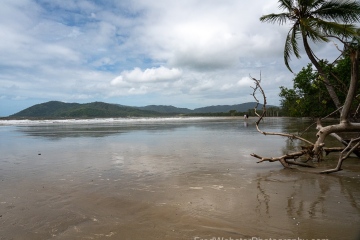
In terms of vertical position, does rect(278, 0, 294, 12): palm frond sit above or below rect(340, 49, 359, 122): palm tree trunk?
above

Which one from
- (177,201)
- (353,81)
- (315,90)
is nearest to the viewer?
(177,201)

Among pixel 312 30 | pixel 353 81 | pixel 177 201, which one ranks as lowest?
pixel 177 201

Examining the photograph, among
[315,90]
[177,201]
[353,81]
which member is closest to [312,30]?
[353,81]

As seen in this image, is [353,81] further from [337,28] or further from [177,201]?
[177,201]

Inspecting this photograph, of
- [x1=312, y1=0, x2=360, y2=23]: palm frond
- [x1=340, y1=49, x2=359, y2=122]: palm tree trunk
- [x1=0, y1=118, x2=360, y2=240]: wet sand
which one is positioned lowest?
[x1=0, y1=118, x2=360, y2=240]: wet sand

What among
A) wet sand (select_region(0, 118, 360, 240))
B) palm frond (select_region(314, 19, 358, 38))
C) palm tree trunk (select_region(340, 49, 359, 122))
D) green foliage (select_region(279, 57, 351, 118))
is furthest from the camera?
green foliage (select_region(279, 57, 351, 118))

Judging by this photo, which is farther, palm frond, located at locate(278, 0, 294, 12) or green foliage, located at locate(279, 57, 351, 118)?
green foliage, located at locate(279, 57, 351, 118)

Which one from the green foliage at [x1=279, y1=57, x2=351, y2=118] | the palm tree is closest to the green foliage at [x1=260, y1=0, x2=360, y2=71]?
the palm tree

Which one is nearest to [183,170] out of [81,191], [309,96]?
[81,191]

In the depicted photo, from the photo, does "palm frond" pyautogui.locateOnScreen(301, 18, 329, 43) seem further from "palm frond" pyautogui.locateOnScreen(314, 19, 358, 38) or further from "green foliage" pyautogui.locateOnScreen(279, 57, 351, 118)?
"green foliage" pyautogui.locateOnScreen(279, 57, 351, 118)

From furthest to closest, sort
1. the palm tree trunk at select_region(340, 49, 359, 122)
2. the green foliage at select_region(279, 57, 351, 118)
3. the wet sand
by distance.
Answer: the green foliage at select_region(279, 57, 351, 118)
the palm tree trunk at select_region(340, 49, 359, 122)
the wet sand

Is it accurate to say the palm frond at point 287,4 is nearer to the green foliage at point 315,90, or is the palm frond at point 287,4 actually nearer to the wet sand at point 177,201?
the wet sand at point 177,201

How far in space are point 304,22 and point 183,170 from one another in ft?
25.4

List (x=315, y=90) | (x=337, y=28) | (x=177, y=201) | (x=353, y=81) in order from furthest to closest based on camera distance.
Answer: (x=315, y=90), (x=337, y=28), (x=353, y=81), (x=177, y=201)
